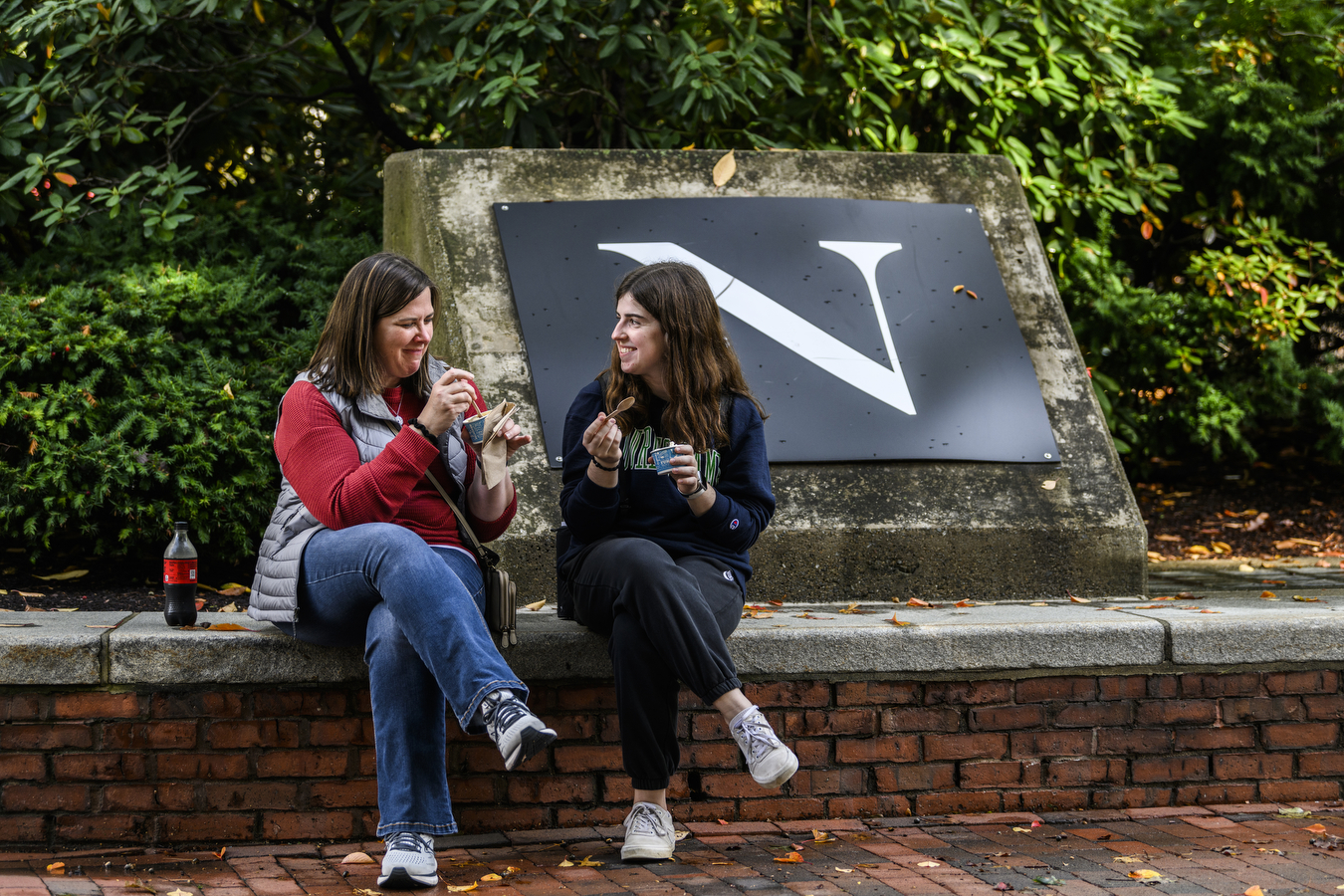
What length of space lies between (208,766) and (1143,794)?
8.51 ft

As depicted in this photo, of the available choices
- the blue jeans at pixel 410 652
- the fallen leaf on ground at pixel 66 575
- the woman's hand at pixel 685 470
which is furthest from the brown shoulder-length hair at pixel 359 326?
the fallen leaf on ground at pixel 66 575

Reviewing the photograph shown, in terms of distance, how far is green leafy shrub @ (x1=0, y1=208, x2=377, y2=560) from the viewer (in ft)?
12.6

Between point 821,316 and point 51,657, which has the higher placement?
point 821,316

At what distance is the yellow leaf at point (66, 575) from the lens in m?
4.20

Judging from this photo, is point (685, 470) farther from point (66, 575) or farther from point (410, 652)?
point (66, 575)

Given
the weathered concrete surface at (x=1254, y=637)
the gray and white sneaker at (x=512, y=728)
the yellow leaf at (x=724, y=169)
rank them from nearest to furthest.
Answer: the gray and white sneaker at (x=512, y=728)
the weathered concrete surface at (x=1254, y=637)
the yellow leaf at (x=724, y=169)

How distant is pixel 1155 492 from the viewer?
280 inches

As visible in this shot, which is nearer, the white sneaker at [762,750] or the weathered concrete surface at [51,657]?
the white sneaker at [762,750]

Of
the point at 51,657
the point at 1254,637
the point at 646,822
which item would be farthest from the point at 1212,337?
the point at 51,657

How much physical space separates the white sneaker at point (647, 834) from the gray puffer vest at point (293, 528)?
976 mm

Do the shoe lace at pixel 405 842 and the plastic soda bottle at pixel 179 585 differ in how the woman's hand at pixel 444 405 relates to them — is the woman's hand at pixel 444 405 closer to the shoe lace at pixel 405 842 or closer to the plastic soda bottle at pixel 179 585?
the plastic soda bottle at pixel 179 585

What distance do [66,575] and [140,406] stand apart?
754 millimetres

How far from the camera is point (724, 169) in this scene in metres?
4.69

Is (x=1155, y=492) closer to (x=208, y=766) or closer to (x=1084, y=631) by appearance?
(x=1084, y=631)
